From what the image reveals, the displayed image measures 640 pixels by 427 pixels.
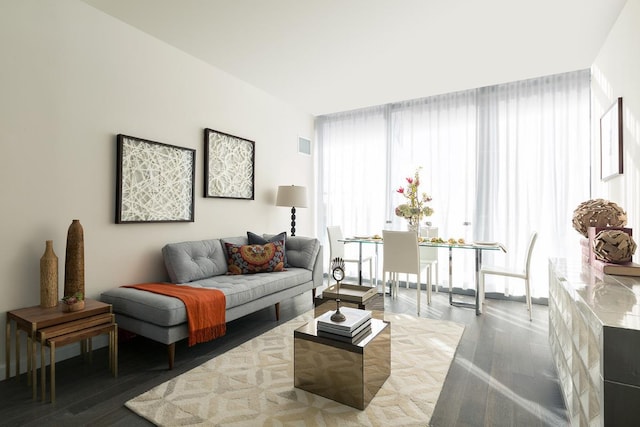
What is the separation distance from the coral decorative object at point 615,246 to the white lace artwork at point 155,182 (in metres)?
3.38

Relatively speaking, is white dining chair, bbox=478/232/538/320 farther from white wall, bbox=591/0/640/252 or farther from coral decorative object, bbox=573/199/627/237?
coral decorative object, bbox=573/199/627/237

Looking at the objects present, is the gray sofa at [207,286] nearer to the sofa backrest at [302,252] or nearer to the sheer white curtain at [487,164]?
the sofa backrest at [302,252]

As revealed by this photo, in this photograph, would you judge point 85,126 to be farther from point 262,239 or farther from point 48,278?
point 262,239

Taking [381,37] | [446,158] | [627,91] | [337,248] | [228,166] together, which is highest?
[381,37]

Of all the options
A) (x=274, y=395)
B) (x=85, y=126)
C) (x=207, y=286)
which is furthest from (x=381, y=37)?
(x=274, y=395)

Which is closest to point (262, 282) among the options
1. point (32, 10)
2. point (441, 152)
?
point (32, 10)

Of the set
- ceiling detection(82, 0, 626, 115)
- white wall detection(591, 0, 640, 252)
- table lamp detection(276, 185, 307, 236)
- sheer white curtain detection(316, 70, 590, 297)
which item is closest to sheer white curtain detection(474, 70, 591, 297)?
sheer white curtain detection(316, 70, 590, 297)

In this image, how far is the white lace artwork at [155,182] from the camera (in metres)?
2.95

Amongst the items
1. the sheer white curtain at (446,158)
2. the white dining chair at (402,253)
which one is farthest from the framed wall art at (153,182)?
the sheer white curtain at (446,158)

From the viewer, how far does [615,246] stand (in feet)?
5.83

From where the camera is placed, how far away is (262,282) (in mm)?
3143

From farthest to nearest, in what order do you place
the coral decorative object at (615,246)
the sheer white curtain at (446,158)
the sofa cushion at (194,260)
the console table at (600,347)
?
the sheer white curtain at (446,158) < the sofa cushion at (194,260) < the coral decorative object at (615,246) < the console table at (600,347)

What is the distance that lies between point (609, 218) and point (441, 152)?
2.79m

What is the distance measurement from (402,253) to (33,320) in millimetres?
3180
